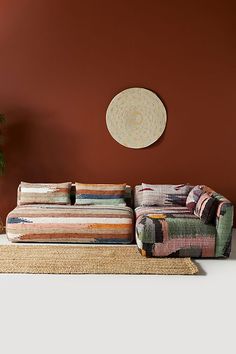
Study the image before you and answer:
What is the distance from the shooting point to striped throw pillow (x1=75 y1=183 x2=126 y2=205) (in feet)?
18.2

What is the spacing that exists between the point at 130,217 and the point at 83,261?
3.08 feet

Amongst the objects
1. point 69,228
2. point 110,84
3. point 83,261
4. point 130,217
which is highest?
point 110,84

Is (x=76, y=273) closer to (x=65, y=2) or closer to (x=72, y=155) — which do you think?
(x=72, y=155)

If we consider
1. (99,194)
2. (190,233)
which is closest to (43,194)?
(99,194)

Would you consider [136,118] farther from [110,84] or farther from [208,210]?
[208,210]

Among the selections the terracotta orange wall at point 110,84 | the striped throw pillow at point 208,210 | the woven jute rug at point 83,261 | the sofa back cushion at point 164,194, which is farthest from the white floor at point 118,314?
the terracotta orange wall at point 110,84

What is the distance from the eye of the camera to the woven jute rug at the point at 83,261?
404 cm

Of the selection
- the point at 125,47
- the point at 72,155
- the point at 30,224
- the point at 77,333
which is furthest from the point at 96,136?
the point at 77,333

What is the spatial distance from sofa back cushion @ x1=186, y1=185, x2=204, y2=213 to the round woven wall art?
37.6 inches

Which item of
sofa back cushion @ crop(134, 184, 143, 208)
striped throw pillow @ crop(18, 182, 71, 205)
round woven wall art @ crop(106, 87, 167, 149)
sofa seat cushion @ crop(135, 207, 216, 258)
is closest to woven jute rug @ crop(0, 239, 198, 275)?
sofa seat cushion @ crop(135, 207, 216, 258)

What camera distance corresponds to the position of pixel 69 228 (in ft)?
16.3

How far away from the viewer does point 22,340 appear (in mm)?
2676

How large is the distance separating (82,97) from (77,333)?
12.1 ft

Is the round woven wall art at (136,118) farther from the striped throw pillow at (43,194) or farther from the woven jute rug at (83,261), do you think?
the woven jute rug at (83,261)
